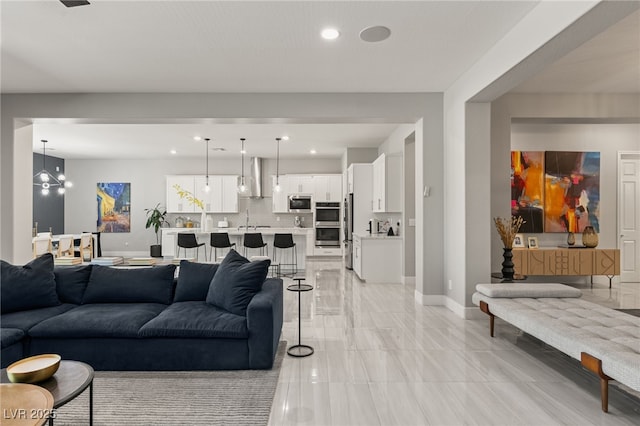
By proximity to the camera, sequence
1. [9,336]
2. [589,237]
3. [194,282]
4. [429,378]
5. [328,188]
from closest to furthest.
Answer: [9,336], [429,378], [194,282], [589,237], [328,188]

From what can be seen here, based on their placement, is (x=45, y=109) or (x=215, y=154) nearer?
(x=45, y=109)

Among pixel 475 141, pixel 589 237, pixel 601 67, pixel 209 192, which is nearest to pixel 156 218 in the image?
pixel 209 192

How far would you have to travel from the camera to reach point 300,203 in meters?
10.6

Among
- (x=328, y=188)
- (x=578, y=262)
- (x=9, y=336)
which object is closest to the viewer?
(x=9, y=336)

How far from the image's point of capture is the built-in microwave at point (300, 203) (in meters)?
10.6

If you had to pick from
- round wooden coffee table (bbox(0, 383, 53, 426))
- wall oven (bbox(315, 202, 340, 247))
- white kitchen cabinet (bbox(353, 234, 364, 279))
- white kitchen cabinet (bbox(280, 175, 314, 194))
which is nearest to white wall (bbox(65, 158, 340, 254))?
white kitchen cabinet (bbox(280, 175, 314, 194))

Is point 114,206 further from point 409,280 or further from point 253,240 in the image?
point 409,280

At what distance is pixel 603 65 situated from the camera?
443 cm

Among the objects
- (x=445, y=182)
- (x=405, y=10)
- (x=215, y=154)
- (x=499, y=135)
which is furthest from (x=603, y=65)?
(x=215, y=154)

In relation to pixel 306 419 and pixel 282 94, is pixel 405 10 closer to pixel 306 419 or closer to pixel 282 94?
pixel 282 94

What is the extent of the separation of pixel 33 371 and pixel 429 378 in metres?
2.52

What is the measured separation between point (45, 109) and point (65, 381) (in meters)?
4.75

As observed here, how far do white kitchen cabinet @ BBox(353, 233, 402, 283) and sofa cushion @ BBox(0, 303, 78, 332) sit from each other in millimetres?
4734

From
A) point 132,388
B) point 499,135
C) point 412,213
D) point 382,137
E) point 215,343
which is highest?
point 382,137
